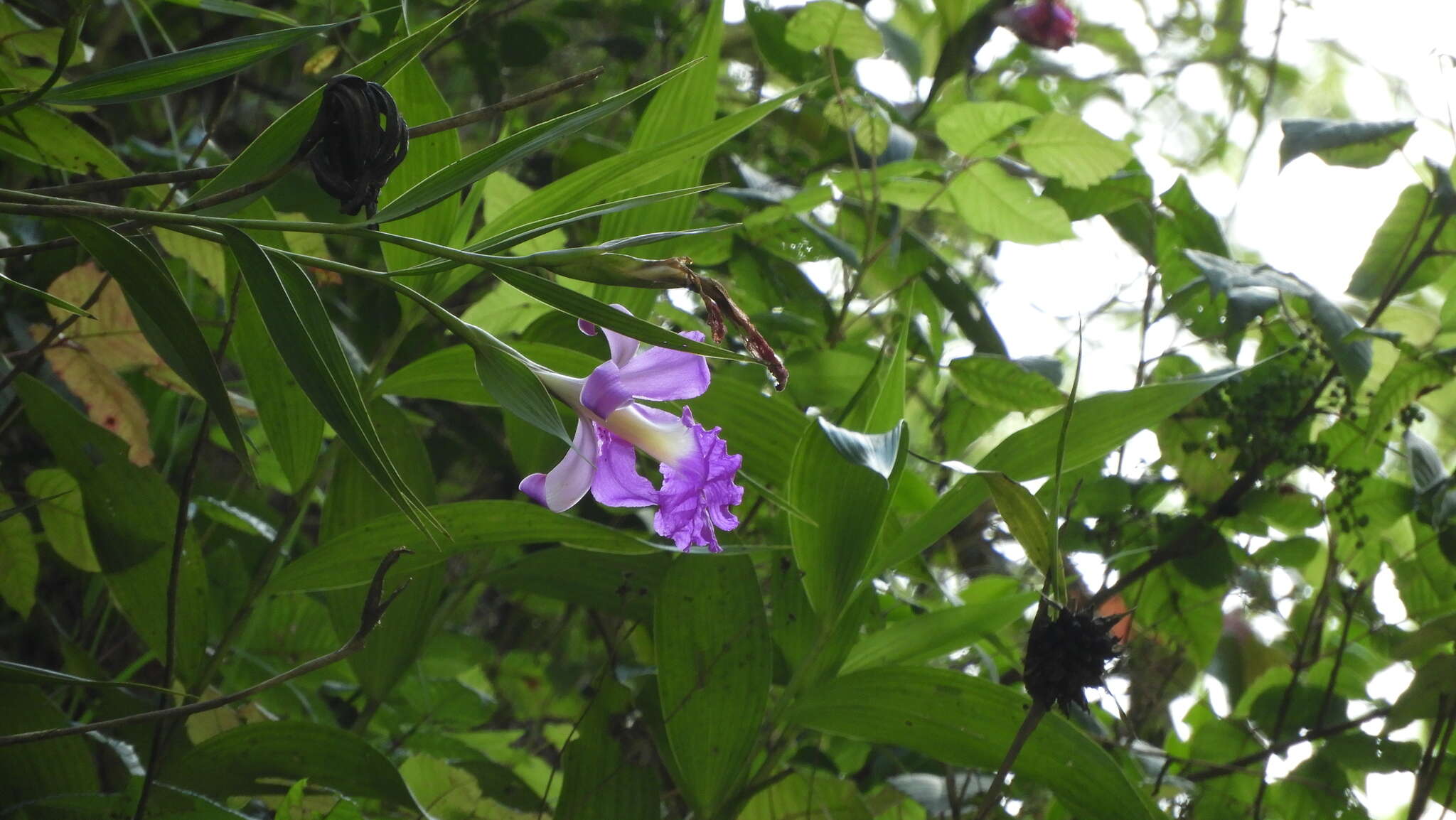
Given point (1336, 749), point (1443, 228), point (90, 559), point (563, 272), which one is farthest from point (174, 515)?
point (1443, 228)

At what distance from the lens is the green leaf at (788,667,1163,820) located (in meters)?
0.64

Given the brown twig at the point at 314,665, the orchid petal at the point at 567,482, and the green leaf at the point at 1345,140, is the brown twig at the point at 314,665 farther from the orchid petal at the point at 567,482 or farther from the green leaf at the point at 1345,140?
the green leaf at the point at 1345,140

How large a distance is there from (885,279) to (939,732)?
0.52 m

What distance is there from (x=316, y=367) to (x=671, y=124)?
42cm

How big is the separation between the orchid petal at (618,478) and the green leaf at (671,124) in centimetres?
25

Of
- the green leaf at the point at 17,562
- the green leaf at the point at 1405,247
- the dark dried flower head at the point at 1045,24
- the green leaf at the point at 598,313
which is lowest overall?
the green leaf at the point at 17,562

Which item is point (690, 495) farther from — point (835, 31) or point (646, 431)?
point (835, 31)

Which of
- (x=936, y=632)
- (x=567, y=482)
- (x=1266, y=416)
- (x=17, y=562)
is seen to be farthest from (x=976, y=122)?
(x=17, y=562)

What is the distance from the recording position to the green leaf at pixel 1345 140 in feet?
2.78

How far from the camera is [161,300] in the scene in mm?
429

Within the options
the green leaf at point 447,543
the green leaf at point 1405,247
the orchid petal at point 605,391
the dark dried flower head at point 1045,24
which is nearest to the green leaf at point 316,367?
the orchid petal at point 605,391

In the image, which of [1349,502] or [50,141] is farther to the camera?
[1349,502]

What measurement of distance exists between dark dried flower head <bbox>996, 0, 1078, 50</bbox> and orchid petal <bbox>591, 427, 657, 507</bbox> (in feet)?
3.62

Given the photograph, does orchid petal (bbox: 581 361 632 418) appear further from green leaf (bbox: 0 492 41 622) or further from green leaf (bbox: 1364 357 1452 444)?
green leaf (bbox: 1364 357 1452 444)
